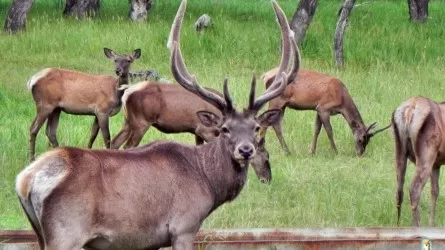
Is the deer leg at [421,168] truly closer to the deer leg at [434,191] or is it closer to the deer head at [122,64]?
the deer leg at [434,191]

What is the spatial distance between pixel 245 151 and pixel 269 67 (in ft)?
40.1

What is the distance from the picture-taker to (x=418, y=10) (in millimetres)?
25875

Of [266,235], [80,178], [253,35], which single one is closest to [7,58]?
[253,35]

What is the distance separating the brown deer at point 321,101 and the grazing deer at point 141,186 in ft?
18.7

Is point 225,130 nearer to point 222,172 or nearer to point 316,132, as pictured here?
point 222,172

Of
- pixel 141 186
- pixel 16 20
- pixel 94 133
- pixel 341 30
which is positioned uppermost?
pixel 16 20

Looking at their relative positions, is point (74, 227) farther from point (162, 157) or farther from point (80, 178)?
point (162, 157)

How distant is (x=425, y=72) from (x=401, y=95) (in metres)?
2.57

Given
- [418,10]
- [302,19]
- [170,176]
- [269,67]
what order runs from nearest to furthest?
[170,176] < [269,67] < [302,19] < [418,10]

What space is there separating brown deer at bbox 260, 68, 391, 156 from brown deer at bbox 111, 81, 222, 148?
77.1 inches

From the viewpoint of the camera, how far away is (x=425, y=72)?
1903 cm

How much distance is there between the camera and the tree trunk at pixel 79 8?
24.0 metres

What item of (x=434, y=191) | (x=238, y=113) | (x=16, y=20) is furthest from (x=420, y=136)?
(x=16, y=20)

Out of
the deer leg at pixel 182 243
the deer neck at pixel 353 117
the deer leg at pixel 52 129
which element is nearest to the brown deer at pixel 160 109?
the deer leg at pixel 52 129
